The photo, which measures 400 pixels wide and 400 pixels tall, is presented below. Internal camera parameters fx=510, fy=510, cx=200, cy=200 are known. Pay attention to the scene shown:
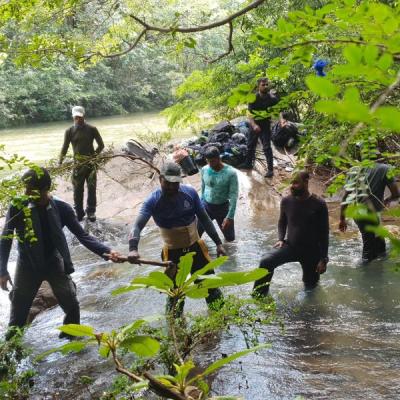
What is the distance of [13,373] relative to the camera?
4297mm

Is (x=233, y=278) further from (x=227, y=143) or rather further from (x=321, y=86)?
(x=227, y=143)

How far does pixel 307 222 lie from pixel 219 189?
2.20m

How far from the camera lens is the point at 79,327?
167cm

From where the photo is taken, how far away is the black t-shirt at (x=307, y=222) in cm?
568

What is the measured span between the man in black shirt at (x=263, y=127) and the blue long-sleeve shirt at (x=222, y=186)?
7.74 feet

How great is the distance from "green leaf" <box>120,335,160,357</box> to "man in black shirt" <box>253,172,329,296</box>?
401cm

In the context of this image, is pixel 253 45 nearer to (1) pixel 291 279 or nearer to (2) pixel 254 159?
(2) pixel 254 159

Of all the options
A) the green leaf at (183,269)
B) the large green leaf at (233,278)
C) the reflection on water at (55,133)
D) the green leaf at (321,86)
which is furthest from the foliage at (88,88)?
the green leaf at (321,86)

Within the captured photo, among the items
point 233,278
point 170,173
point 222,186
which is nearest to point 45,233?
point 170,173

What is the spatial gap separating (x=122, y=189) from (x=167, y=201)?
7124 mm

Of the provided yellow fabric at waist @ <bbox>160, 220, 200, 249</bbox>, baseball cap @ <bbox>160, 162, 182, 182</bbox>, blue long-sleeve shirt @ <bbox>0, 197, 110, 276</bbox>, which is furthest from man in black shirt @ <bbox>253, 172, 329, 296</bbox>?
blue long-sleeve shirt @ <bbox>0, 197, 110, 276</bbox>

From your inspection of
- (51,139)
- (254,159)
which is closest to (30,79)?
(51,139)

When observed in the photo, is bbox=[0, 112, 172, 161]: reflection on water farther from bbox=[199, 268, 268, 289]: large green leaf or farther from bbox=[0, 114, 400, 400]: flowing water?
bbox=[199, 268, 268, 289]: large green leaf

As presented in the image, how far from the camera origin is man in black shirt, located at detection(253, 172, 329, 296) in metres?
5.67
